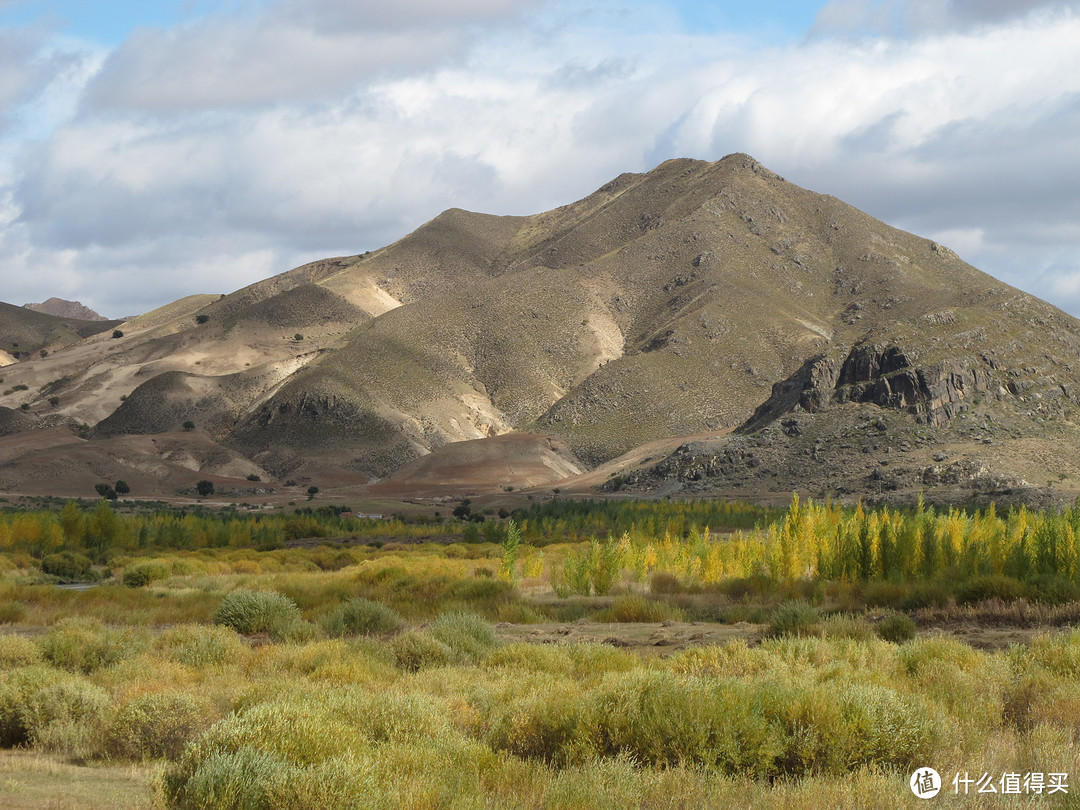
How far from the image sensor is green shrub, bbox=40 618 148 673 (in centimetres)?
1429

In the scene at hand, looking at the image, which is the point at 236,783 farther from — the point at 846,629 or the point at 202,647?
the point at 846,629

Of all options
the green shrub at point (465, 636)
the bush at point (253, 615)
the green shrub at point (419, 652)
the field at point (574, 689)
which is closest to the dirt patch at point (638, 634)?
the field at point (574, 689)

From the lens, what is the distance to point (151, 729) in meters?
10.1

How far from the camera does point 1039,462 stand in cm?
7025

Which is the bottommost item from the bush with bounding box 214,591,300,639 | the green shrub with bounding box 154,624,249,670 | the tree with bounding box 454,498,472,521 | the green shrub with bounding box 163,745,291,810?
the tree with bounding box 454,498,472,521

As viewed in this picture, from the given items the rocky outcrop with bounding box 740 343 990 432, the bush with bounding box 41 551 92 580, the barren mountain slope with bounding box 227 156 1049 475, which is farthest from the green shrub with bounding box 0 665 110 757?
the barren mountain slope with bounding box 227 156 1049 475

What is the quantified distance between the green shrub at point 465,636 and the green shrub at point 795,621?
5.42 m

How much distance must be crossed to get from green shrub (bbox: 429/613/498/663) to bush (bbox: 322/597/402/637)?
209 cm

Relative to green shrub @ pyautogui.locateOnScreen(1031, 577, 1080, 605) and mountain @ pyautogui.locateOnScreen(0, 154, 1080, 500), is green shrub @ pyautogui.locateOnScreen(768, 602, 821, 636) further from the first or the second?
mountain @ pyautogui.locateOnScreen(0, 154, 1080, 500)

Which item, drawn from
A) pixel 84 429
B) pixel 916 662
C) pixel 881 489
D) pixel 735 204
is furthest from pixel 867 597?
pixel 735 204

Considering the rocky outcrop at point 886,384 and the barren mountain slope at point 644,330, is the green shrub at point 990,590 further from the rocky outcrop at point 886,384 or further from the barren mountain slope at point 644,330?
the barren mountain slope at point 644,330

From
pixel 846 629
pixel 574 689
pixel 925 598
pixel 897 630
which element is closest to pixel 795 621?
pixel 846 629

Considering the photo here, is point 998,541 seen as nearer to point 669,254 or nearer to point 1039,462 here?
point 1039,462

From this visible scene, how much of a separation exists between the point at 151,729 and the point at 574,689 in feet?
15.4
